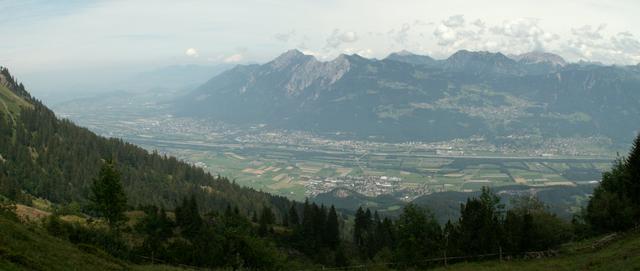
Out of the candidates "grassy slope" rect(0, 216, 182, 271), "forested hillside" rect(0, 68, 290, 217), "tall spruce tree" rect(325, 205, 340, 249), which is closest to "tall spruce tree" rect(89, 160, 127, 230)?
A: "grassy slope" rect(0, 216, 182, 271)

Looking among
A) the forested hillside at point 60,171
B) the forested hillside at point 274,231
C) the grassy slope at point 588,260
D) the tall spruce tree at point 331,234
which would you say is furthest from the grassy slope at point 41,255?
the forested hillside at point 60,171

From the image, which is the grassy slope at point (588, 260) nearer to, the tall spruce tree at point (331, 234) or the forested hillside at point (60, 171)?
the tall spruce tree at point (331, 234)

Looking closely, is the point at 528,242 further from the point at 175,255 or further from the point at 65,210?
the point at 65,210

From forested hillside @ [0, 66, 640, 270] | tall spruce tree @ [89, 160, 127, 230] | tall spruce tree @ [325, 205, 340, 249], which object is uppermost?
tall spruce tree @ [89, 160, 127, 230]

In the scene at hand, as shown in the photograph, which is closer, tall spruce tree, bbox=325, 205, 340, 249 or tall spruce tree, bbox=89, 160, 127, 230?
tall spruce tree, bbox=89, 160, 127, 230

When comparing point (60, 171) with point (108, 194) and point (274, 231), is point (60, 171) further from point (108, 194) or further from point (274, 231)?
point (108, 194)

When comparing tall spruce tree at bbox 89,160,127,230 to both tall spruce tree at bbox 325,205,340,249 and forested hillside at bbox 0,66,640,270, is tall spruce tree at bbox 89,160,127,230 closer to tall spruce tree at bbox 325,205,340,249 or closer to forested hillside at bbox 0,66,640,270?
forested hillside at bbox 0,66,640,270

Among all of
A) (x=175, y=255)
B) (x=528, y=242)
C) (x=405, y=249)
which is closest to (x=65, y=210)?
(x=175, y=255)
